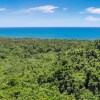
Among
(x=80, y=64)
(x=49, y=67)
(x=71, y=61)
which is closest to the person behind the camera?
(x=80, y=64)

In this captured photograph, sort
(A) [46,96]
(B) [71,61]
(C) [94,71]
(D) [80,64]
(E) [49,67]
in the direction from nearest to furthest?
(A) [46,96] < (C) [94,71] < (D) [80,64] < (B) [71,61] < (E) [49,67]

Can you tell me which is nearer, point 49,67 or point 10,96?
point 10,96

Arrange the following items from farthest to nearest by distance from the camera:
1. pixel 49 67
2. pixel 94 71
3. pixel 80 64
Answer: pixel 49 67 → pixel 80 64 → pixel 94 71

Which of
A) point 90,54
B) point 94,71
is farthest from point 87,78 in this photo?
point 90,54

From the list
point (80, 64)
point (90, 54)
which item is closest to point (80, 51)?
Result: point (90, 54)

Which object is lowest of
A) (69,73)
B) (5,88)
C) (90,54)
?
(5,88)

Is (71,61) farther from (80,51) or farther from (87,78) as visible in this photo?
(87,78)

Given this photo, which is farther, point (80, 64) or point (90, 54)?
point (90, 54)

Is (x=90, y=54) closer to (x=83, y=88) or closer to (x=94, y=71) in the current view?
(x=94, y=71)

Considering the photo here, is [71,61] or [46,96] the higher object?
[71,61]
